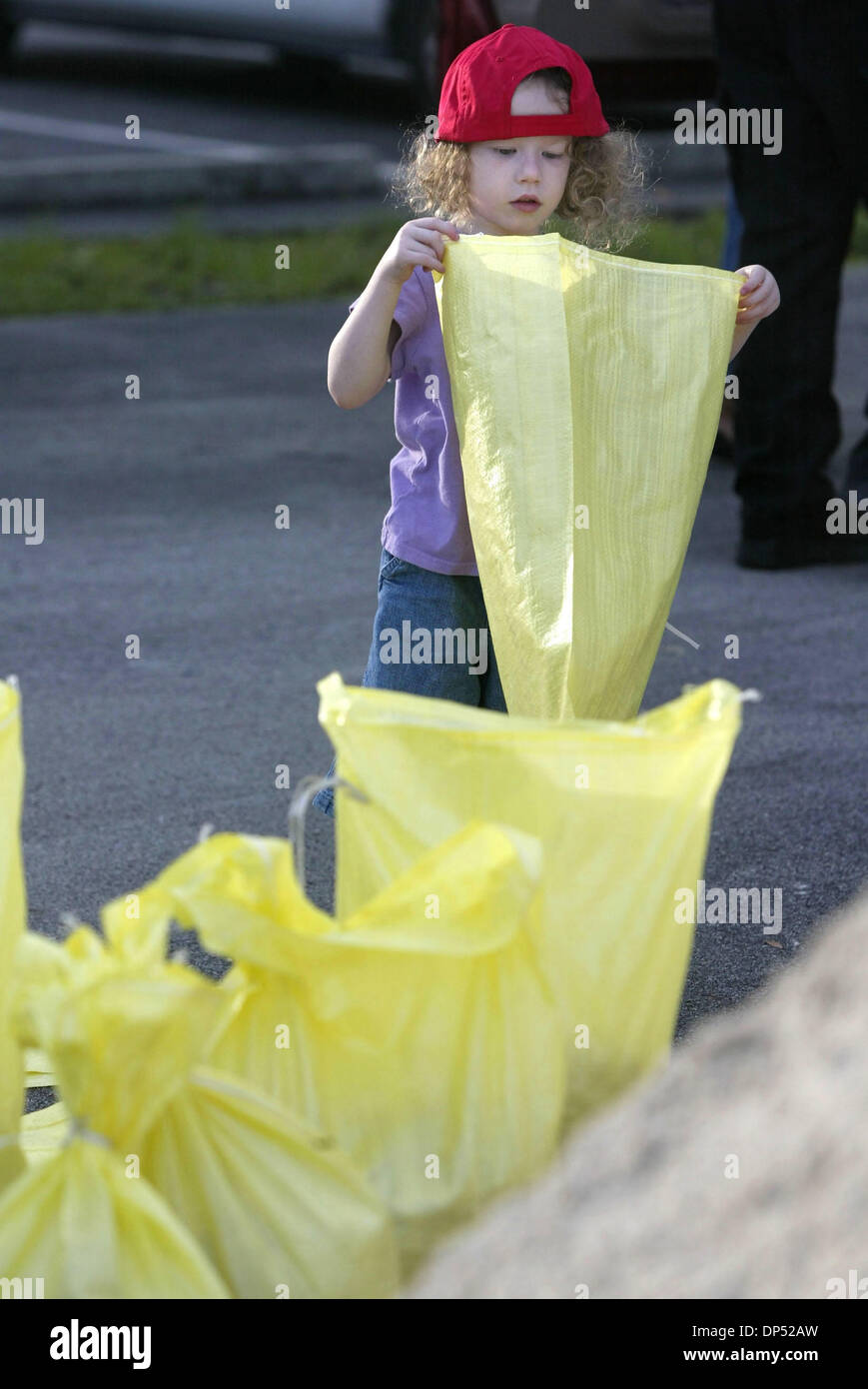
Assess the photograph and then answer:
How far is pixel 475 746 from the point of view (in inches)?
80.7

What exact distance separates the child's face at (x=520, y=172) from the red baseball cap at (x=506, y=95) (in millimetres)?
21

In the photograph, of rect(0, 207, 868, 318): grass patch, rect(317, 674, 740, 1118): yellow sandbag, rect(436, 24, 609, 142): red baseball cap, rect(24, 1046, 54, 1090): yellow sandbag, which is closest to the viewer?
rect(317, 674, 740, 1118): yellow sandbag

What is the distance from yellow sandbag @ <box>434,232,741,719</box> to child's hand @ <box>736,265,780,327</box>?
→ 0.18 ft

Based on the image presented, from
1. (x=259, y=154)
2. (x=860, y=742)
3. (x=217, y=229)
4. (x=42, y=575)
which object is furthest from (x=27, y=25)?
(x=860, y=742)

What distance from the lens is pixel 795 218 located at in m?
5.07

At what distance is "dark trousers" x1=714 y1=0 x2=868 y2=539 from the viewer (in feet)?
15.8

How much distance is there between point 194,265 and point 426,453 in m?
6.29

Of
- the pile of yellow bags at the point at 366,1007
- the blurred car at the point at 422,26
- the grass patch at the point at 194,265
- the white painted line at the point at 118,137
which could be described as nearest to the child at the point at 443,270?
the pile of yellow bags at the point at 366,1007

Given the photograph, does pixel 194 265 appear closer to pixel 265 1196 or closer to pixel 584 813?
pixel 584 813

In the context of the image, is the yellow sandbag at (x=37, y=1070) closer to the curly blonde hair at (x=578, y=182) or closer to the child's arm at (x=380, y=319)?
the child's arm at (x=380, y=319)

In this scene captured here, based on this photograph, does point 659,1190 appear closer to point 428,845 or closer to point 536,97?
point 428,845

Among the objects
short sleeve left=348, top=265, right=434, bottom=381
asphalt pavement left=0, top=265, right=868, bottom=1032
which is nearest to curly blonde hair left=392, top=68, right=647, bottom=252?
short sleeve left=348, top=265, right=434, bottom=381

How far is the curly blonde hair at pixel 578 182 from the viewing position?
285cm

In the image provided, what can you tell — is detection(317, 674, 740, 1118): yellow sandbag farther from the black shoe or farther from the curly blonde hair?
the black shoe
